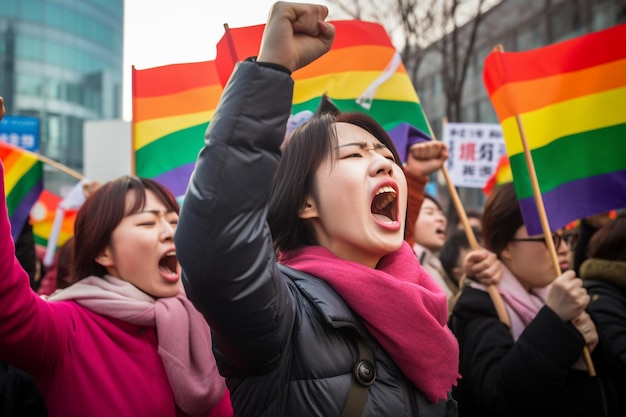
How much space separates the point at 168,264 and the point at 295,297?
1.33 m

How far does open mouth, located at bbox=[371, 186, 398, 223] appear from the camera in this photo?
183 centimetres

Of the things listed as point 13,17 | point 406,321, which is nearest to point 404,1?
point 406,321

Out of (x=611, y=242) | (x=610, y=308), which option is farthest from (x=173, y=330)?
(x=611, y=242)

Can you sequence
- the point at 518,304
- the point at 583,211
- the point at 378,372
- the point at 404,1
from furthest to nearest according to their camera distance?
1. the point at 404,1
2. the point at 583,211
3. the point at 518,304
4. the point at 378,372

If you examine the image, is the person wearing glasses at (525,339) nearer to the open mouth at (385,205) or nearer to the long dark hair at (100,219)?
the open mouth at (385,205)

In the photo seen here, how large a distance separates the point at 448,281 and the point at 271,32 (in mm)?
3486

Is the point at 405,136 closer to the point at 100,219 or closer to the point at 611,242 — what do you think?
the point at 611,242

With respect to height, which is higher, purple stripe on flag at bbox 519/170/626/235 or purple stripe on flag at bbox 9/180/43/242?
purple stripe on flag at bbox 519/170/626/235

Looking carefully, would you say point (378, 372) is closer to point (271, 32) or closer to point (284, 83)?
point (284, 83)

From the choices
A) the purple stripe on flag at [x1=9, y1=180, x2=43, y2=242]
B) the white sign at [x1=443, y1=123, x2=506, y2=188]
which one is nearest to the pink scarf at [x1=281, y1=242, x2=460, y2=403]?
the purple stripe on flag at [x1=9, y1=180, x2=43, y2=242]

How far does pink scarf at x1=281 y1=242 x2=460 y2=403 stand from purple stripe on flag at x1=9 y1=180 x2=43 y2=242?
8.11ft

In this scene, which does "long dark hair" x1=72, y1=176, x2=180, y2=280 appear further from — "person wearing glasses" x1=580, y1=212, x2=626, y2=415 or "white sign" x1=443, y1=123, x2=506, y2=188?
"white sign" x1=443, y1=123, x2=506, y2=188

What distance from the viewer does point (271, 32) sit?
4.60 ft

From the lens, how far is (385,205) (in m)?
1.90
